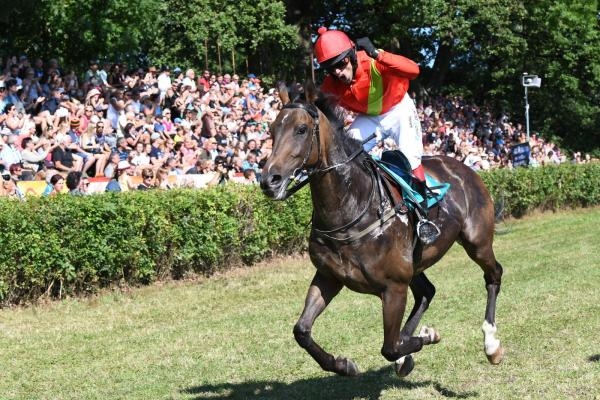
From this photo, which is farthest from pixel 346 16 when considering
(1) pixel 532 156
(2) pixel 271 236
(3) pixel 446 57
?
(2) pixel 271 236

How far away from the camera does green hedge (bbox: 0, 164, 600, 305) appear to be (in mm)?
10789

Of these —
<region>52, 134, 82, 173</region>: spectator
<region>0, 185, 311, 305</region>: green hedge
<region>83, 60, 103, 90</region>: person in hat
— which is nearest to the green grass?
<region>0, 185, 311, 305</region>: green hedge

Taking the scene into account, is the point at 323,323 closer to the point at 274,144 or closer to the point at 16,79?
the point at 274,144

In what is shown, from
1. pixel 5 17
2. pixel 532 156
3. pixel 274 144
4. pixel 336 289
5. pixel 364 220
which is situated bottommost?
pixel 532 156

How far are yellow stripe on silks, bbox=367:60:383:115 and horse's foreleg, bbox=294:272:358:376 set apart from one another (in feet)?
5.18

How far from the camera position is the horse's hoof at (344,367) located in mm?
6176

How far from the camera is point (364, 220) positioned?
608 centimetres

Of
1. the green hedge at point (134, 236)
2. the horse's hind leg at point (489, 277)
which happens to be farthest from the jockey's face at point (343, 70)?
the green hedge at point (134, 236)

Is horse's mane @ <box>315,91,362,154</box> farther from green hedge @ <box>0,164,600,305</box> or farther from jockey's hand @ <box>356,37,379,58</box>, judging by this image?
green hedge @ <box>0,164,600,305</box>

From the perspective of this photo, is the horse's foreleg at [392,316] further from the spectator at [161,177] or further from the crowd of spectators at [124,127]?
the spectator at [161,177]

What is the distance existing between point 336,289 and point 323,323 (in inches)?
145

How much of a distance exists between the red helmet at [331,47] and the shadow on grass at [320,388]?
8.98ft

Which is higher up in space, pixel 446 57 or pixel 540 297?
pixel 446 57

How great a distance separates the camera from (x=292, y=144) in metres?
5.55
